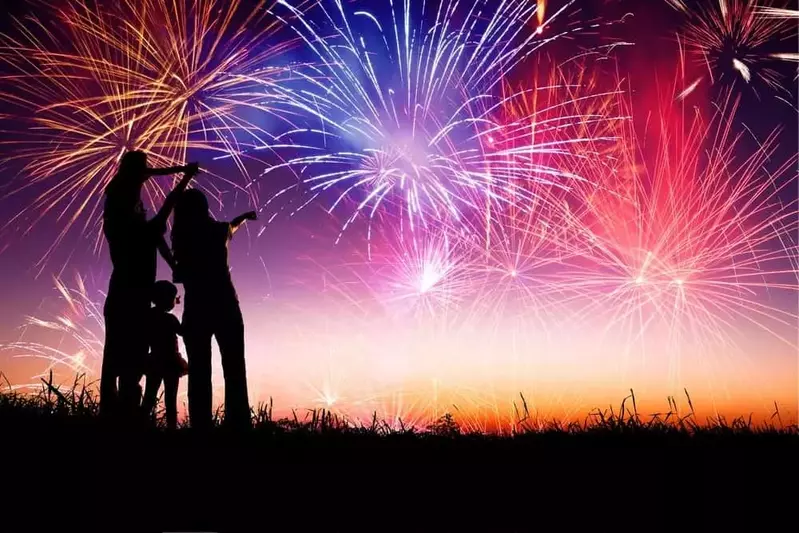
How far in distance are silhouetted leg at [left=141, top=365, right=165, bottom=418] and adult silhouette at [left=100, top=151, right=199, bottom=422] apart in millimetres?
323

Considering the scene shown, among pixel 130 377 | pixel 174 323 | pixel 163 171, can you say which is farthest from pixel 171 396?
pixel 163 171

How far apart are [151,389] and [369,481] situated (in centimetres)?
386

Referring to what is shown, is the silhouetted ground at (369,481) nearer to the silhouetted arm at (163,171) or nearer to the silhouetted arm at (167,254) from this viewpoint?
the silhouetted arm at (167,254)

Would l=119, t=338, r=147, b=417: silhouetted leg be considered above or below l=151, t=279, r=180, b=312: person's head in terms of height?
below

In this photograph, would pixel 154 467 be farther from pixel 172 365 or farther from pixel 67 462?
pixel 172 365

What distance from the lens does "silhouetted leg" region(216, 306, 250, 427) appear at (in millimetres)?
7156

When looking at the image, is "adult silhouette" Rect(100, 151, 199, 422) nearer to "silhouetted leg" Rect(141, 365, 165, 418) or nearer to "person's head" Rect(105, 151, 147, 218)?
"person's head" Rect(105, 151, 147, 218)

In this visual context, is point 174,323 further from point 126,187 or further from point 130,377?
point 126,187

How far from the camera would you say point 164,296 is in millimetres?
7754

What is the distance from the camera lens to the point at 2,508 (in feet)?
14.4

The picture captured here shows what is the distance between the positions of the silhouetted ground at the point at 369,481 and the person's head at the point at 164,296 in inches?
60.2

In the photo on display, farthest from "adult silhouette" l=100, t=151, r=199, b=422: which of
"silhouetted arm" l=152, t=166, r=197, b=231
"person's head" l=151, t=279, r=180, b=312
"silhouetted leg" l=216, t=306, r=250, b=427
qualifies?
"silhouetted leg" l=216, t=306, r=250, b=427

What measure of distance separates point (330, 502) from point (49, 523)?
1.94 metres

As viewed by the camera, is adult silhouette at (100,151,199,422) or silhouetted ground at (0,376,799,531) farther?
adult silhouette at (100,151,199,422)
